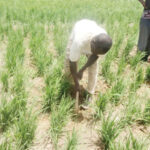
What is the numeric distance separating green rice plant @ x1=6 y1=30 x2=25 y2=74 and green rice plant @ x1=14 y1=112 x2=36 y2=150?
973 millimetres

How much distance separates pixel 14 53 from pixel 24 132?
144 cm

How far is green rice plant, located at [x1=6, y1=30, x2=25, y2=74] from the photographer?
2746 mm

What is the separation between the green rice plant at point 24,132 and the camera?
68.3 inches

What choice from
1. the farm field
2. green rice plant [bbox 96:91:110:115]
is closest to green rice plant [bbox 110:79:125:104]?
the farm field

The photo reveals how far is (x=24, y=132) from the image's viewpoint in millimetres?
1755

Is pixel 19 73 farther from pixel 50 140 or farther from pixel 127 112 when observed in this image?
pixel 127 112

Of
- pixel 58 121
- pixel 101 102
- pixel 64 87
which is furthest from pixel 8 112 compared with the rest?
pixel 101 102

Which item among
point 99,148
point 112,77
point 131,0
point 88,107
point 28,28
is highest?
point 131,0

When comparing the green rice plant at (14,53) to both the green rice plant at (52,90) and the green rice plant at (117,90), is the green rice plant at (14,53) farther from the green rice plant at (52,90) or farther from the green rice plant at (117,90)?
the green rice plant at (117,90)

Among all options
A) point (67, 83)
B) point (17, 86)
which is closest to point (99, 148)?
point (67, 83)

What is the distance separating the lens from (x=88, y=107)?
2.35 metres

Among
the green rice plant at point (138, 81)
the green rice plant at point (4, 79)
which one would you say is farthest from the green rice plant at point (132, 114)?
the green rice plant at point (4, 79)

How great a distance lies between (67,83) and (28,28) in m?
2.16

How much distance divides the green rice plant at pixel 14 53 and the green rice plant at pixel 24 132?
0.97 meters
